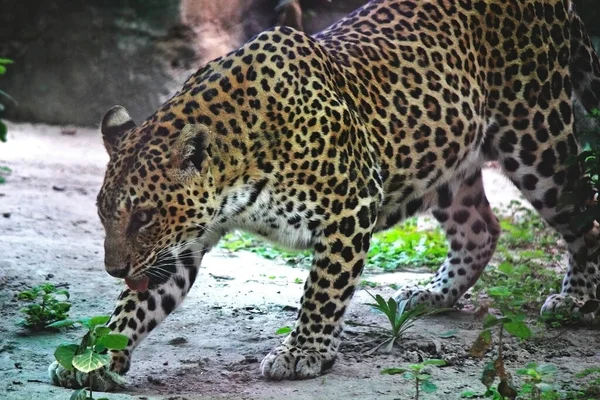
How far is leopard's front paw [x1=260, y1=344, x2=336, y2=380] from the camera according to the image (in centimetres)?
642

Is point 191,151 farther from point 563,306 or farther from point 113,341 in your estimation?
point 563,306

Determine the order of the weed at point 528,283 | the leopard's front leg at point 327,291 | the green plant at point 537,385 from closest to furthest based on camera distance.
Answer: the green plant at point 537,385 < the leopard's front leg at point 327,291 < the weed at point 528,283

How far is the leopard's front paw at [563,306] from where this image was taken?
25.1 ft

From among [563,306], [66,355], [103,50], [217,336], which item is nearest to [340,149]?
[217,336]

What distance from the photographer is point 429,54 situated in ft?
24.5

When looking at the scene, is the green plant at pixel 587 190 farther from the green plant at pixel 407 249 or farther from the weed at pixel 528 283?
the green plant at pixel 407 249

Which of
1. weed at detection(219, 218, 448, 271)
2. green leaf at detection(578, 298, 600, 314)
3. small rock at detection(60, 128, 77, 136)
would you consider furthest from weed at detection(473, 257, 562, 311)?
small rock at detection(60, 128, 77, 136)

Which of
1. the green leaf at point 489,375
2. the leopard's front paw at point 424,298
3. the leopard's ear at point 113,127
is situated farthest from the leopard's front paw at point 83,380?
the leopard's front paw at point 424,298

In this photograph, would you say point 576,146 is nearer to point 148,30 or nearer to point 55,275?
point 55,275

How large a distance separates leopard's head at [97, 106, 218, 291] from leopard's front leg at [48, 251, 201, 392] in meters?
0.24

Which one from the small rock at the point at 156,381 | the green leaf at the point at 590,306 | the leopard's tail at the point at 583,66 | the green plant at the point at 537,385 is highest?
the leopard's tail at the point at 583,66

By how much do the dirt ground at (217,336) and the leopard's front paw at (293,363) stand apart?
0.20 ft

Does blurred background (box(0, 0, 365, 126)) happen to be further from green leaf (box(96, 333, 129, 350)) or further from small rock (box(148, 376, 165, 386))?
green leaf (box(96, 333, 129, 350))

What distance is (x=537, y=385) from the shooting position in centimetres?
545
